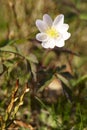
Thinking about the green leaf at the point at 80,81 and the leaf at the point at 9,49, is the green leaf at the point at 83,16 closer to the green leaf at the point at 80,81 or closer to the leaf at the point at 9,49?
the green leaf at the point at 80,81

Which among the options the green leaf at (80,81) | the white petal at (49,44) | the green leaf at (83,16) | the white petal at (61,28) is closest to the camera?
the white petal at (49,44)

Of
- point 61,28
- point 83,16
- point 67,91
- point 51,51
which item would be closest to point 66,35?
point 61,28

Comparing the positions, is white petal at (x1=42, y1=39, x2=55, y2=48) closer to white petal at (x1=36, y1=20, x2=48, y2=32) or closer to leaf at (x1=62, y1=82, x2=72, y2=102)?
white petal at (x1=36, y1=20, x2=48, y2=32)

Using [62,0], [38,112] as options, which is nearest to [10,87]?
[38,112]

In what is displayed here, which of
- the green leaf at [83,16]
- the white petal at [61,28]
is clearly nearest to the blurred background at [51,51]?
the green leaf at [83,16]

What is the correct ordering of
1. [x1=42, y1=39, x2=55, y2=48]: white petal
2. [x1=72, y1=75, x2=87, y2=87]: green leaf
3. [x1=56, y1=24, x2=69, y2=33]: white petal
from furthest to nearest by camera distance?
[x1=72, y1=75, x2=87, y2=87]: green leaf → [x1=56, y1=24, x2=69, y2=33]: white petal → [x1=42, y1=39, x2=55, y2=48]: white petal

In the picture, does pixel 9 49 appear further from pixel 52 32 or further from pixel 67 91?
pixel 67 91

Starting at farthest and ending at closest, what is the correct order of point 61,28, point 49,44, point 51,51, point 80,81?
point 51,51
point 80,81
point 61,28
point 49,44

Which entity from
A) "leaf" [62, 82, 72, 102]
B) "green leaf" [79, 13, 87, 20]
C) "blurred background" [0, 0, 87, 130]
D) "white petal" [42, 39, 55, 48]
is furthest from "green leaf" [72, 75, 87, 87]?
"green leaf" [79, 13, 87, 20]
